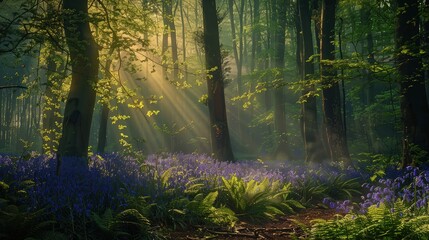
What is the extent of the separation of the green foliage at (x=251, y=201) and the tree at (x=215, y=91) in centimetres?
476

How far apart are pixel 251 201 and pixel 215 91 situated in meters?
6.04

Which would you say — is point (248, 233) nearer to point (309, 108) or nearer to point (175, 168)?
point (175, 168)

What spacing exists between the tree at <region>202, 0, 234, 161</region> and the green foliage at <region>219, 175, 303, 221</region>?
187 inches

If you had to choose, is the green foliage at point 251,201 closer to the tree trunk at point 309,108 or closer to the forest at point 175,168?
the forest at point 175,168

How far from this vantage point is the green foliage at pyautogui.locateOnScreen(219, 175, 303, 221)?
269 inches

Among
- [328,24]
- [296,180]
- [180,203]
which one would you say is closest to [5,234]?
[180,203]

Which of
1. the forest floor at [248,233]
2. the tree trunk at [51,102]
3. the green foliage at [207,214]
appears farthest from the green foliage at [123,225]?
the tree trunk at [51,102]

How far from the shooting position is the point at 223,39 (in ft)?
187

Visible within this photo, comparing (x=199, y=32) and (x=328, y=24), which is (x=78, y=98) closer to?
(x=199, y=32)

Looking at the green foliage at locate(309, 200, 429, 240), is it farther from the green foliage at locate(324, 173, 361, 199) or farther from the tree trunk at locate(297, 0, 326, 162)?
the tree trunk at locate(297, 0, 326, 162)

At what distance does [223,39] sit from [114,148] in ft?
85.5

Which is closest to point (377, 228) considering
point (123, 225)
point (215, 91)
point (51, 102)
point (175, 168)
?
point (123, 225)

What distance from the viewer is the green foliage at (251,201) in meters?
6.84

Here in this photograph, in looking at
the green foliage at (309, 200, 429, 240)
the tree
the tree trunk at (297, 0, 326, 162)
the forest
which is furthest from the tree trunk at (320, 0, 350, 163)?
the green foliage at (309, 200, 429, 240)
